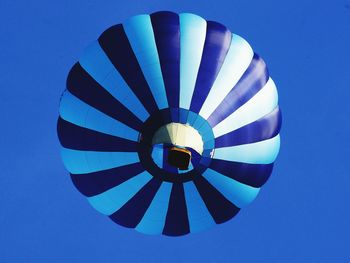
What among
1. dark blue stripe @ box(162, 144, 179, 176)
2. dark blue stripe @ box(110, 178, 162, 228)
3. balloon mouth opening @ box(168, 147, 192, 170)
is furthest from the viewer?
dark blue stripe @ box(110, 178, 162, 228)

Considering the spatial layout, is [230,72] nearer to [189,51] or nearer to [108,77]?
[189,51]

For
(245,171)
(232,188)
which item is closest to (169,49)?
(245,171)

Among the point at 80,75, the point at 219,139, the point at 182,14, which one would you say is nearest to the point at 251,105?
the point at 219,139

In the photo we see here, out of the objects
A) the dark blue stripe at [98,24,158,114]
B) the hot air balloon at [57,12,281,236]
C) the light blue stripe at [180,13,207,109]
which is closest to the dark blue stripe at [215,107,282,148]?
the hot air balloon at [57,12,281,236]

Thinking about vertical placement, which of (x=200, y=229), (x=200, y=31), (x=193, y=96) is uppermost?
(x=200, y=31)

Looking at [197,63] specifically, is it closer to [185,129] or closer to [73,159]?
[185,129]

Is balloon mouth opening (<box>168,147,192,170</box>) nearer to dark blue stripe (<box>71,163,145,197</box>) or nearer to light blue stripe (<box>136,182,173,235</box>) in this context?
dark blue stripe (<box>71,163,145,197</box>)
